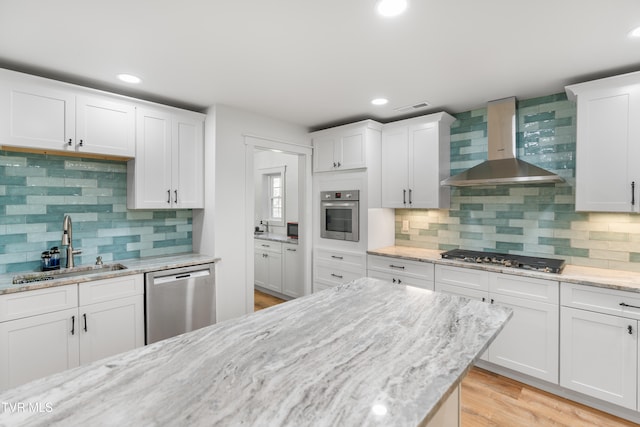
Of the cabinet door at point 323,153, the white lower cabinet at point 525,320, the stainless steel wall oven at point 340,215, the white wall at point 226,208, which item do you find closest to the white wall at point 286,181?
the cabinet door at point 323,153

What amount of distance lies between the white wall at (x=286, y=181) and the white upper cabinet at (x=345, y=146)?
112 cm

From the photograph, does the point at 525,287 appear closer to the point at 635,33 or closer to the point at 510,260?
the point at 510,260

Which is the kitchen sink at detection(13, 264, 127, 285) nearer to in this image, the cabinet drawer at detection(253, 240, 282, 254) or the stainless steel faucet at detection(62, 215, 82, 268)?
the stainless steel faucet at detection(62, 215, 82, 268)

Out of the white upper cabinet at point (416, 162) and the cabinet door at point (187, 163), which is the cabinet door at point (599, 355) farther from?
the cabinet door at point (187, 163)

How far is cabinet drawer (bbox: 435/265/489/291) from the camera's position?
9.18 ft

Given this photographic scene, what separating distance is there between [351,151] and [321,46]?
176cm

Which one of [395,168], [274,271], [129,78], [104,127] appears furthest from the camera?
[274,271]

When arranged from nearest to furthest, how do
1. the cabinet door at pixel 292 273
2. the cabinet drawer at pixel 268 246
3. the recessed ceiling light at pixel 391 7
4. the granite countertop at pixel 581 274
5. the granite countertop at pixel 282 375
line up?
the granite countertop at pixel 282 375, the recessed ceiling light at pixel 391 7, the granite countertop at pixel 581 274, the cabinet door at pixel 292 273, the cabinet drawer at pixel 268 246

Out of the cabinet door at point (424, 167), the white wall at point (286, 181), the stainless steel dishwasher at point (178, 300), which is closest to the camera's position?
the stainless steel dishwasher at point (178, 300)

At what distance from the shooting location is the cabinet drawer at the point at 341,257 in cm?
371

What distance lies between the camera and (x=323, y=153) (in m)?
4.04

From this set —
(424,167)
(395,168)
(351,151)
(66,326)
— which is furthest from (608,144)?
(66,326)

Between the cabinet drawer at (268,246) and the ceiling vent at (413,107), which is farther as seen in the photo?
the cabinet drawer at (268,246)

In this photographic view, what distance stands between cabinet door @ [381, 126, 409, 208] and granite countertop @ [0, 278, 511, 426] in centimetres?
220
